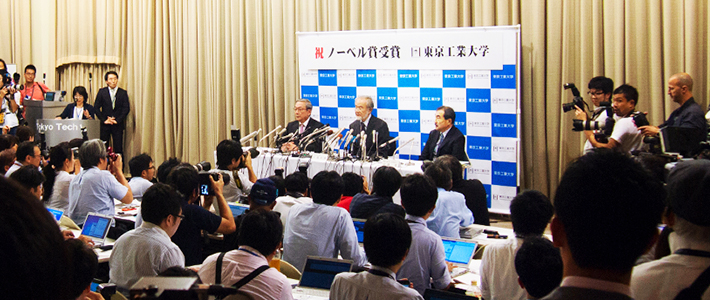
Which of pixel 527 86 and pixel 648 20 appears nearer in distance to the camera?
pixel 648 20

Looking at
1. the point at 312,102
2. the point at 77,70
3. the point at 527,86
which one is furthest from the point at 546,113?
the point at 77,70

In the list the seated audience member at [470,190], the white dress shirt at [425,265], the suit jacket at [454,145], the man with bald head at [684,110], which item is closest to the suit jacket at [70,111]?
the suit jacket at [454,145]

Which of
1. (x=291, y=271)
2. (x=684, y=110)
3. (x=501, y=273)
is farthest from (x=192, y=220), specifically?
(x=684, y=110)

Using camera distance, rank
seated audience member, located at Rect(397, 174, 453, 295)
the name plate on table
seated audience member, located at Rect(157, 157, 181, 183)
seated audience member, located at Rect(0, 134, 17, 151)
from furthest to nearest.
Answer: the name plate on table
seated audience member, located at Rect(0, 134, 17, 151)
seated audience member, located at Rect(157, 157, 181, 183)
seated audience member, located at Rect(397, 174, 453, 295)

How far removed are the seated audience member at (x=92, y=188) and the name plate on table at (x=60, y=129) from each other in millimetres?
3989

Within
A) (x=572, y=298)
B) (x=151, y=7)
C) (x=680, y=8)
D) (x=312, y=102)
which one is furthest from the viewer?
(x=151, y=7)

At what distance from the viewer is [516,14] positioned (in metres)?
6.27

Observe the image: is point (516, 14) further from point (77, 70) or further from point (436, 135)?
point (77, 70)

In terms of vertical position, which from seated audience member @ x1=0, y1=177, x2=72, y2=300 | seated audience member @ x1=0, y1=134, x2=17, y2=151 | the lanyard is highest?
seated audience member @ x1=0, y1=134, x2=17, y2=151

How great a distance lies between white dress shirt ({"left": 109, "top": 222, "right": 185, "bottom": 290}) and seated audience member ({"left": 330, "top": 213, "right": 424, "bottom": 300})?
2.86ft

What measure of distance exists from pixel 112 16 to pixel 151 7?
842mm

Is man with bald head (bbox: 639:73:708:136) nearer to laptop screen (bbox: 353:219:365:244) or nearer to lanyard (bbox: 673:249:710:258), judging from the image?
laptop screen (bbox: 353:219:365:244)

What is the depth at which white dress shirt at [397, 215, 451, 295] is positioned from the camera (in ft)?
8.90

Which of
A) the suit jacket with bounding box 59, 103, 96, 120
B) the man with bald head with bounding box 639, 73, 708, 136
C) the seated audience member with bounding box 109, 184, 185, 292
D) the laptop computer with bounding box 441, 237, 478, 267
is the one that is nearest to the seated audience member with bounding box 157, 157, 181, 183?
the seated audience member with bounding box 109, 184, 185, 292
